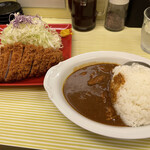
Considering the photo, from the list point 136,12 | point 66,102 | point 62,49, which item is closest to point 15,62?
point 62,49

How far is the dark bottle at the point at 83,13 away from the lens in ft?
5.98

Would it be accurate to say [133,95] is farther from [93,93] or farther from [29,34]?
[29,34]

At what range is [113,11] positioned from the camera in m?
2.02

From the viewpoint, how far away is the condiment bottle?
1902mm

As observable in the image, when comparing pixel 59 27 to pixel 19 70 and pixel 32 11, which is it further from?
pixel 19 70

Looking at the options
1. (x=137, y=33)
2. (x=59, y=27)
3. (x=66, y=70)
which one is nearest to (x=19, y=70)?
(x=66, y=70)

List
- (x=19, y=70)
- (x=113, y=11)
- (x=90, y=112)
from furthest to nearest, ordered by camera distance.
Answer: (x=113, y=11) < (x=19, y=70) < (x=90, y=112)

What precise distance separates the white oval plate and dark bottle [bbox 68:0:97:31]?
0.74 meters

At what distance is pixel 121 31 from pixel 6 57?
156 cm

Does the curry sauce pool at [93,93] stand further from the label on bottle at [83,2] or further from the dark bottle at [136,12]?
the dark bottle at [136,12]

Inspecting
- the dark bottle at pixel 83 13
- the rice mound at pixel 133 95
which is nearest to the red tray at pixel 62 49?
the dark bottle at pixel 83 13

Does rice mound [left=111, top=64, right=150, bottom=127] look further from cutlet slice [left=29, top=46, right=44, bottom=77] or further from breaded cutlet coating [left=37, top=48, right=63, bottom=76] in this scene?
cutlet slice [left=29, top=46, right=44, bottom=77]

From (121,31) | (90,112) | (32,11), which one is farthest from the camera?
(32,11)

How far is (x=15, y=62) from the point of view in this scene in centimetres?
150
